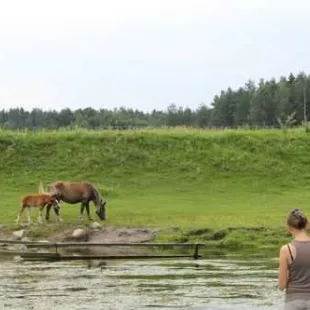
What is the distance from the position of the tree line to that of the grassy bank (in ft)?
131

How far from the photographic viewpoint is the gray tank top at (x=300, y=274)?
360 inches

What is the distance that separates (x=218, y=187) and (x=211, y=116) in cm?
12003

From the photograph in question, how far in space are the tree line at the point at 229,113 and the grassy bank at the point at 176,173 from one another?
3978cm

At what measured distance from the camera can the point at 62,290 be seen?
18.1 metres

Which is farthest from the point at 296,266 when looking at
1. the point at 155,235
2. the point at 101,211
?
the point at 101,211

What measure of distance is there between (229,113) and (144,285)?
13532 centimetres

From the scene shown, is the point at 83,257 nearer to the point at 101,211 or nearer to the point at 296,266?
the point at 101,211

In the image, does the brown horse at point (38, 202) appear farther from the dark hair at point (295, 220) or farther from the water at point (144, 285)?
the dark hair at point (295, 220)

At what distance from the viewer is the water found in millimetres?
16469

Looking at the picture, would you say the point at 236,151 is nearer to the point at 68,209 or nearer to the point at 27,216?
the point at 68,209

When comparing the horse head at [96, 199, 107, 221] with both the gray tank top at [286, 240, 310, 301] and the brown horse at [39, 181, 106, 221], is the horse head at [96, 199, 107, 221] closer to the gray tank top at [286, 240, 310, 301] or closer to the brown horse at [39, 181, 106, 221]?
→ the brown horse at [39, 181, 106, 221]

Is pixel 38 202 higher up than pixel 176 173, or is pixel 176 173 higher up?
pixel 176 173

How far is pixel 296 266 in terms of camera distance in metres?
9.13

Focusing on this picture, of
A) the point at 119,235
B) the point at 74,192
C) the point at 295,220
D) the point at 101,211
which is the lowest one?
the point at 119,235
